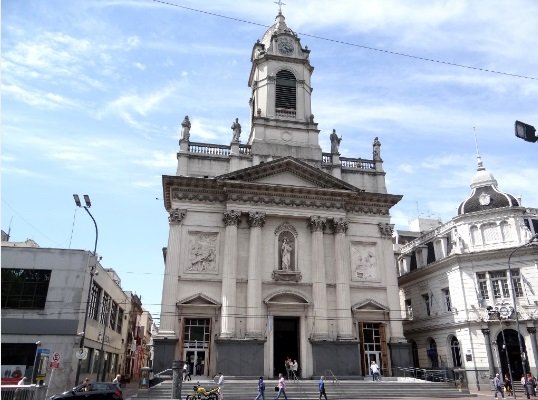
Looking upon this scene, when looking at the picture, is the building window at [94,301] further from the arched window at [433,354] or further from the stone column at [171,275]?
the arched window at [433,354]

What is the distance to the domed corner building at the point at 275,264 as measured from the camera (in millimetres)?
29141

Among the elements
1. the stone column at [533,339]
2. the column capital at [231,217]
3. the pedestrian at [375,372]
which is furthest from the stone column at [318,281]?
the stone column at [533,339]

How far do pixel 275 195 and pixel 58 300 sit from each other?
51.4ft

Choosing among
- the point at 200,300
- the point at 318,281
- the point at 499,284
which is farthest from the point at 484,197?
the point at 200,300

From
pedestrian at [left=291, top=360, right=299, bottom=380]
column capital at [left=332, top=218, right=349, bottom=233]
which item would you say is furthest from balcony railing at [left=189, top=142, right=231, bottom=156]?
pedestrian at [left=291, top=360, right=299, bottom=380]

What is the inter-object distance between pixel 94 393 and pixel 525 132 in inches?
741

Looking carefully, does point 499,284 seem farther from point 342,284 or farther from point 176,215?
point 176,215

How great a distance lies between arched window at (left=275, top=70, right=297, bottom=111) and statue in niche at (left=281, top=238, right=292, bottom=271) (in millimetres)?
12558

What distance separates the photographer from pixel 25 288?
2581 centimetres

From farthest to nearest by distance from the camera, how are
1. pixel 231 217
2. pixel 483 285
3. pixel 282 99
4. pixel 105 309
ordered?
pixel 282 99 < pixel 105 309 < pixel 483 285 < pixel 231 217

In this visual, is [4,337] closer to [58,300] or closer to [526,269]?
[58,300]

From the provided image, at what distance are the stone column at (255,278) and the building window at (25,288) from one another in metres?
12.4

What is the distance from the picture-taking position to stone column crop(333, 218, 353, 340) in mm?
30406

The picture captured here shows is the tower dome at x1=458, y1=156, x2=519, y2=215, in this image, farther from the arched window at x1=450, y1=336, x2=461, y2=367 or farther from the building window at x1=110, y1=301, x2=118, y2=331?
the building window at x1=110, y1=301, x2=118, y2=331
